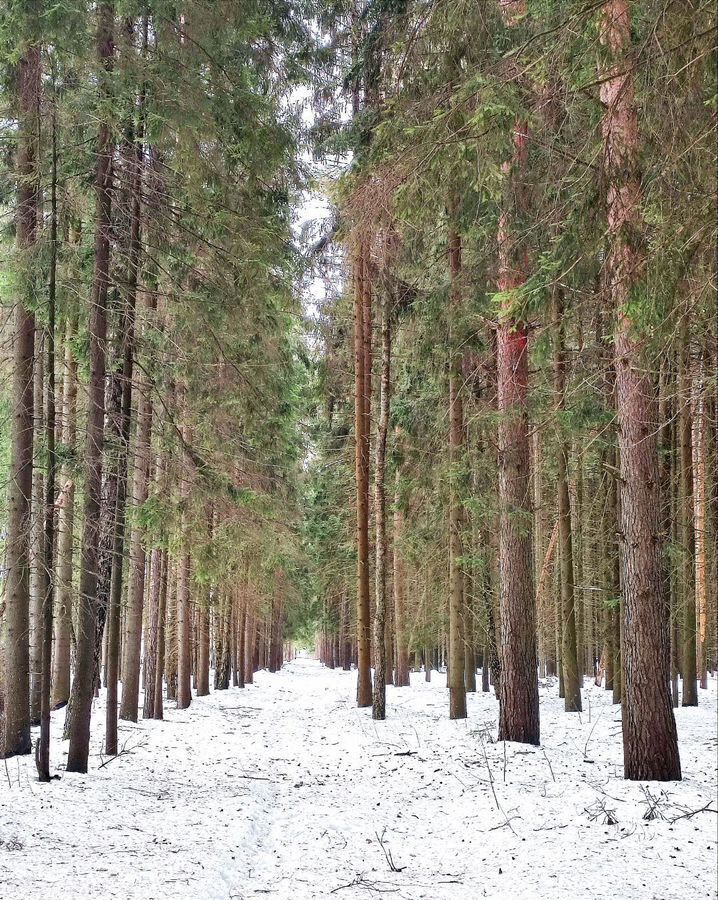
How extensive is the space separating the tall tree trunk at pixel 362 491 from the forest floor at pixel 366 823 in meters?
4.01

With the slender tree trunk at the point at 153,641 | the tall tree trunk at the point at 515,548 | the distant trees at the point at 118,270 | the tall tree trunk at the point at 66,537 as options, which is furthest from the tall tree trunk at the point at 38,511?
the slender tree trunk at the point at 153,641

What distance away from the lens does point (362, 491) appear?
49.9 ft

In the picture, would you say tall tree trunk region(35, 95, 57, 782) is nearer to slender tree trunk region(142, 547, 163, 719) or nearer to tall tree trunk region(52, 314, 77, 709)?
tall tree trunk region(52, 314, 77, 709)

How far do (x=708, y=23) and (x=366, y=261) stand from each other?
35.5 ft

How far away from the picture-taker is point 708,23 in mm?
4191

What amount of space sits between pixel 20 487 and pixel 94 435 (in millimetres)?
1096

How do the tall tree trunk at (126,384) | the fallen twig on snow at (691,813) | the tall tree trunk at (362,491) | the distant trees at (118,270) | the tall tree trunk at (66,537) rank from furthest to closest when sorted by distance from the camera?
the tall tree trunk at (362,491)
the tall tree trunk at (66,537)
the tall tree trunk at (126,384)
the distant trees at (118,270)
the fallen twig on snow at (691,813)

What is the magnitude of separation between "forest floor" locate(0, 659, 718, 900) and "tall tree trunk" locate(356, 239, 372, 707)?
401 cm

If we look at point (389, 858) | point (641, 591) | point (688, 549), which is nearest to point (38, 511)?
point (389, 858)

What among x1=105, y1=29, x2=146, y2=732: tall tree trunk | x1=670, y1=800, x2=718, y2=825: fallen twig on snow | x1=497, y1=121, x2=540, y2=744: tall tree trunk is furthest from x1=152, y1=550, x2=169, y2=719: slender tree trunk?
x1=670, y1=800, x2=718, y2=825: fallen twig on snow

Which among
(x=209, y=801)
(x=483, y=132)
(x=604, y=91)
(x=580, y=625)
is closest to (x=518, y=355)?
(x=604, y=91)

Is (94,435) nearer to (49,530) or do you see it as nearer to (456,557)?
(49,530)

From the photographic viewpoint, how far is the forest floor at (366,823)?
492cm

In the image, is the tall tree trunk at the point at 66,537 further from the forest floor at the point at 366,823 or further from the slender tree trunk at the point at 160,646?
the forest floor at the point at 366,823
